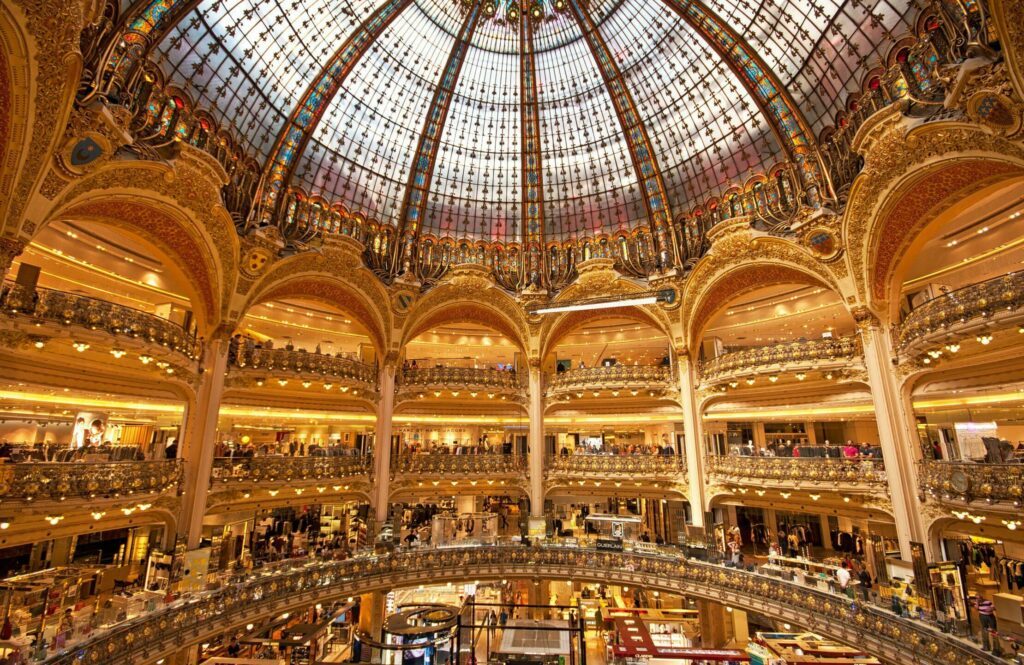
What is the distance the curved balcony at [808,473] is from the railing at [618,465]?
9.46 feet

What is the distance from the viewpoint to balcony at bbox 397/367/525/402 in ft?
99.2

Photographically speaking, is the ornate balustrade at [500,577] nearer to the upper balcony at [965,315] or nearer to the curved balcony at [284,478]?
the curved balcony at [284,478]

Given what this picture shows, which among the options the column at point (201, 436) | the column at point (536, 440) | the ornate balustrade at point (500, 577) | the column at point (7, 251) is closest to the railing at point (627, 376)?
the column at point (536, 440)

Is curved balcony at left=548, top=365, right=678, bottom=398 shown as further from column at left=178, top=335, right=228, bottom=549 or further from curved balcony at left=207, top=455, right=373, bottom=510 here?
column at left=178, top=335, right=228, bottom=549

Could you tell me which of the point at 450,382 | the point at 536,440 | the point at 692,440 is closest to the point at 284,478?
the point at 450,382

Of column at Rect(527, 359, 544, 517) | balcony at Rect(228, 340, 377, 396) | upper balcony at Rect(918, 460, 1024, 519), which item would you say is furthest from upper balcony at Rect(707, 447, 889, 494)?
balcony at Rect(228, 340, 377, 396)

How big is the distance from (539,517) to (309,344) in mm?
18040

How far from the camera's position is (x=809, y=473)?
72.9ft

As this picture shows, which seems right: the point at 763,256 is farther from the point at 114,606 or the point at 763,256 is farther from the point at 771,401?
the point at 114,606

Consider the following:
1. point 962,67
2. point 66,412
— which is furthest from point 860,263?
point 66,412

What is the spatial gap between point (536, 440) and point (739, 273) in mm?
15297

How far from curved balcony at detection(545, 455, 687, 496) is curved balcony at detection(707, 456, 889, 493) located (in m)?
2.83

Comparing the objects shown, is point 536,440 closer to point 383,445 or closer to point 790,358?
point 383,445

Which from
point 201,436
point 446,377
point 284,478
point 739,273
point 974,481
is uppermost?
point 739,273
